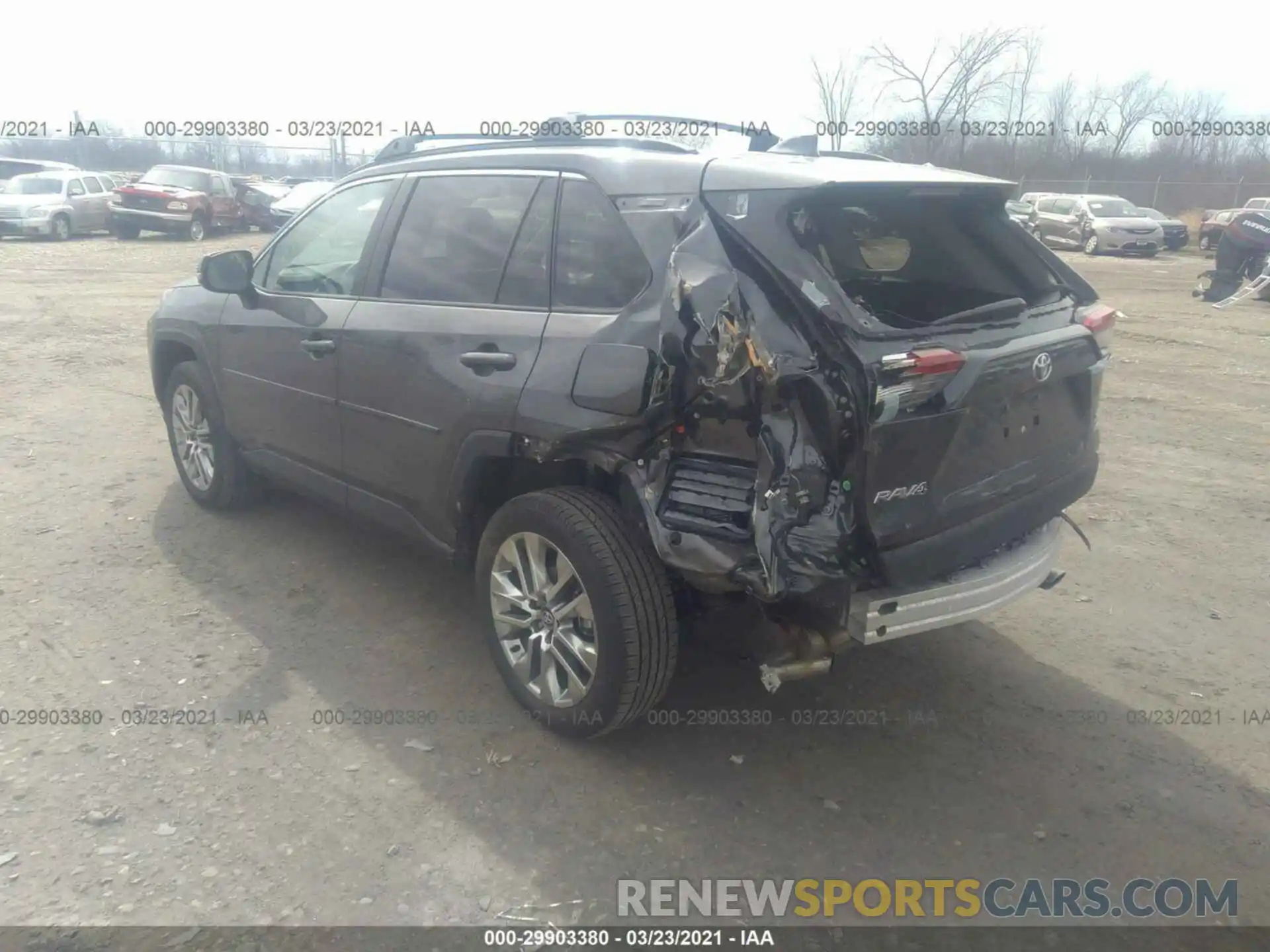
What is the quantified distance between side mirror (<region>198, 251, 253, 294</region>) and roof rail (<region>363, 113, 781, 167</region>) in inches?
31.7

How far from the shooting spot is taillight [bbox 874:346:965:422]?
263 cm

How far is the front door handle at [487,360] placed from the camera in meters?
3.30

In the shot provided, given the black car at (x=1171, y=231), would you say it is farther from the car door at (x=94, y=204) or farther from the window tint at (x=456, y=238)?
the window tint at (x=456, y=238)

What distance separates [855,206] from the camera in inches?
117

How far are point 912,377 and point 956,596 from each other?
73 cm

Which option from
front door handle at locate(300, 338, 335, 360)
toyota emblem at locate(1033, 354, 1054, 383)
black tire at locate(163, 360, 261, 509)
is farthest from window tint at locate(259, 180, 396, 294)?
toyota emblem at locate(1033, 354, 1054, 383)

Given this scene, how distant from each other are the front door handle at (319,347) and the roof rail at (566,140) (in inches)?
35.1

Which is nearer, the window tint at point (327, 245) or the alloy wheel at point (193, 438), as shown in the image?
the window tint at point (327, 245)

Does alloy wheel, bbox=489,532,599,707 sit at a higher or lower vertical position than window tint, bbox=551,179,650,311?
lower

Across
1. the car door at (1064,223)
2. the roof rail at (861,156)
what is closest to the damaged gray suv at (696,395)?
the roof rail at (861,156)

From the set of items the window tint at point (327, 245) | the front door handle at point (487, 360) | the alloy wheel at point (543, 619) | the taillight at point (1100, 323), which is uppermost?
the window tint at point (327, 245)

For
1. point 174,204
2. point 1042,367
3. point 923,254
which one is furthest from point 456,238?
point 174,204

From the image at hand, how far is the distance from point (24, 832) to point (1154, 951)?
126 inches

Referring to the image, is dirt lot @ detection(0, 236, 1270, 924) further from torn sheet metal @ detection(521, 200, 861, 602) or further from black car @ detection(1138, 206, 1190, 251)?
black car @ detection(1138, 206, 1190, 251)
